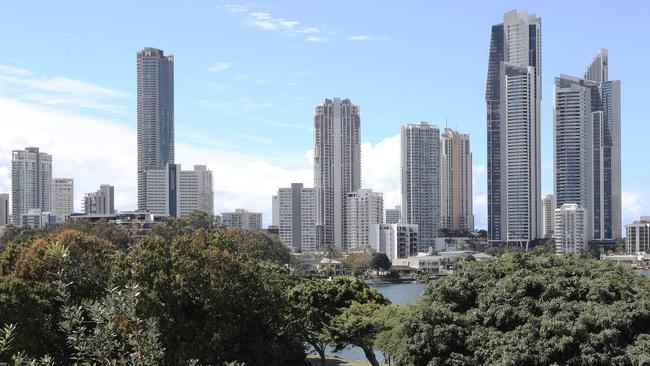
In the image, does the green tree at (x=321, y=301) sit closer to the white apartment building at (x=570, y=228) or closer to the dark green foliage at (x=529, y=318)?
the dark green foliage at (x=529, y=318)

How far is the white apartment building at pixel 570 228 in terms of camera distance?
144 m

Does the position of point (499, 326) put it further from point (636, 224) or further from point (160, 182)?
point (160, 182)

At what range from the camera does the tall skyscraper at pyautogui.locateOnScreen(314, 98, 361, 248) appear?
16750 cm

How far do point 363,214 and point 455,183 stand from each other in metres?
35.2

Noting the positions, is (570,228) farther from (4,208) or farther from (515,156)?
(4,208)

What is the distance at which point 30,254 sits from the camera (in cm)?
2247

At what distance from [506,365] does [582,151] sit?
156m

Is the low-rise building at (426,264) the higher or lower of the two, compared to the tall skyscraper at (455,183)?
lower

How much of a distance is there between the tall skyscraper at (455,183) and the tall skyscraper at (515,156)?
1882cm

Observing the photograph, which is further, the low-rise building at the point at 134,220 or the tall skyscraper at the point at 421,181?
the tall skyscraper at the point at 421,181

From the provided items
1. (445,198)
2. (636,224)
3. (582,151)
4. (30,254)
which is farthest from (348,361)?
(445,198)

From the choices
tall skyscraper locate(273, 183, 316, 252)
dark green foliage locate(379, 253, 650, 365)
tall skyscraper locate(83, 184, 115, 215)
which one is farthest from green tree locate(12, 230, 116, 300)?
tall skyscraper locate(83, 184, 115, 215)

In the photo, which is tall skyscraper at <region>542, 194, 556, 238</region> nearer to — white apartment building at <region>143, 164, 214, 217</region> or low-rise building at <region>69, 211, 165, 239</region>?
white apartment building at <region>143, 164, 214, 217</region>

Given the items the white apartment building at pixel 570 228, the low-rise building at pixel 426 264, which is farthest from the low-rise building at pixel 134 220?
the white apartment building at pixel 570 228
